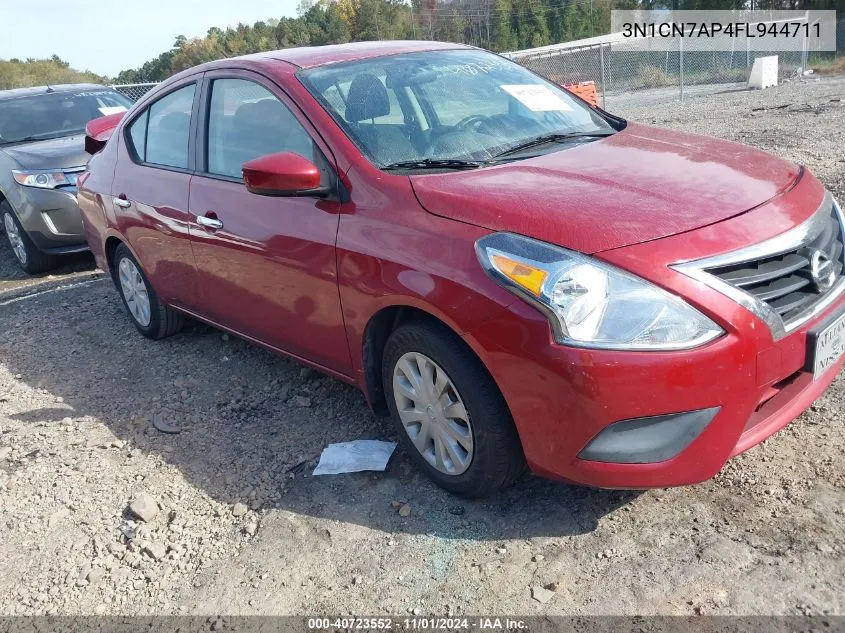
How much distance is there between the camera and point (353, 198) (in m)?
3.06

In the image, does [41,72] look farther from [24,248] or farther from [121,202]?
[121,202]

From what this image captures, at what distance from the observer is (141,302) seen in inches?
202

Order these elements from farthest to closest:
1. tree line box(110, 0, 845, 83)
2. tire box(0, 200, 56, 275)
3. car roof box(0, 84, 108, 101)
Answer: tree line box(110, 0, 845, 83) → car roof box(0, 84, 108, 101) → tire box(0, 200, 56, 275)

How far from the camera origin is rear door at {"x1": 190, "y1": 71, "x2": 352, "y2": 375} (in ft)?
10.6

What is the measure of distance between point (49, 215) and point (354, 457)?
17.3ft

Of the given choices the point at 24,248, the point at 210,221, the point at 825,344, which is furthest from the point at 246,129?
the point at 24,248

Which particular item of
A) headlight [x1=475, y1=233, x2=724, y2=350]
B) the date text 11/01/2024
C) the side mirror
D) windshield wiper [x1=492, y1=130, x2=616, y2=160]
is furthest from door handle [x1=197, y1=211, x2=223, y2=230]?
the date text 11/01/2024

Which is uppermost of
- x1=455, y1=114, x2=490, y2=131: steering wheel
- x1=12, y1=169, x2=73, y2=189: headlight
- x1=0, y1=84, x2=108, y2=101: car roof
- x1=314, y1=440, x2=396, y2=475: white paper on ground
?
x1=0, y1=84, x2=108, y2=101: car roof

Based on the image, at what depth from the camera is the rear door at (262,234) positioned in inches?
128

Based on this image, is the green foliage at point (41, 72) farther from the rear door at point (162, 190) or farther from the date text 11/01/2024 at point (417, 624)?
the date text 11/01/2024 at point (417, 624)

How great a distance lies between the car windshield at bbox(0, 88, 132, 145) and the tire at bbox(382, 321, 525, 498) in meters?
6.68

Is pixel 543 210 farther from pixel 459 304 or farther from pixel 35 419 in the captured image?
pixel 35 419

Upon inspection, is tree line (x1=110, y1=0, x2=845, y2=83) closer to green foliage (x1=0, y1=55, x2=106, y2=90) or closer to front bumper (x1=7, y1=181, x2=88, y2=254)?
green foliage (x1=0, y1=55, x2=106, y2=90)

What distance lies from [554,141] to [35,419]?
3.18 metres
